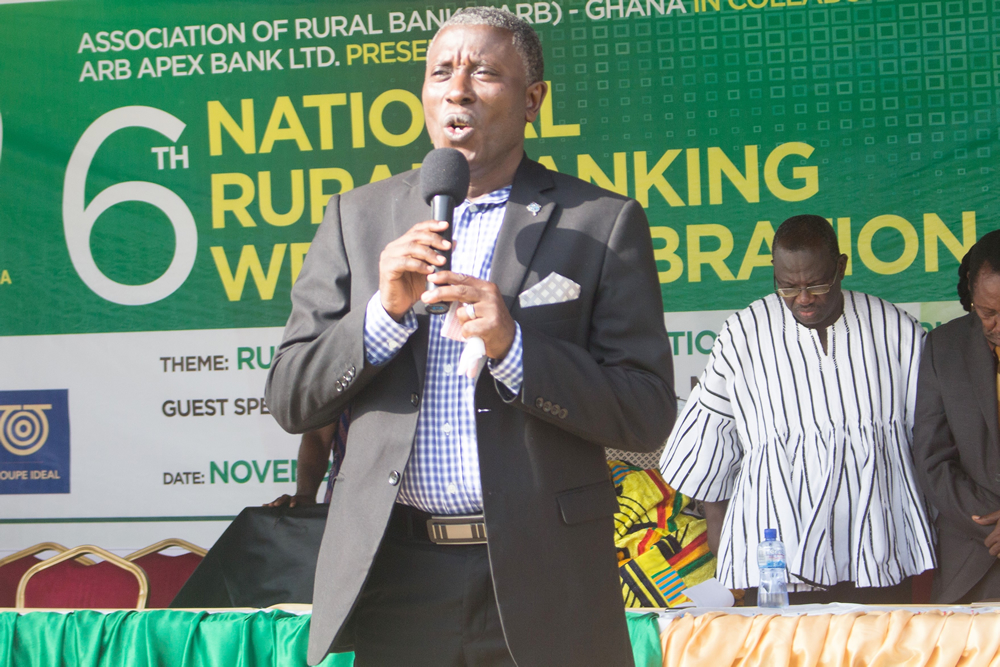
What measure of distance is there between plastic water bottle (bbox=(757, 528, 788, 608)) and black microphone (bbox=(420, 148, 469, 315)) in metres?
2.00

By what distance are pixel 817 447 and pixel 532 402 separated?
2.08 metres

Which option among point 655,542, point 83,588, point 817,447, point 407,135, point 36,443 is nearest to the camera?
point 817,447

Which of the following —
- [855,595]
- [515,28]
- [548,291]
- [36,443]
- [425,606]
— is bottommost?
[855,595]

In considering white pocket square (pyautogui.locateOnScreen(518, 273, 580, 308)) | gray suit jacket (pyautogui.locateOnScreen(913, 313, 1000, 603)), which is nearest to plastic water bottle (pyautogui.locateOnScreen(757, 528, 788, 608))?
gray suit jacket (pyautogui.locateOnScreen(913, 313, 1000, 603))

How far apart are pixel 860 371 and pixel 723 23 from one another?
150 centimetres

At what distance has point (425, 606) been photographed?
4.77ft

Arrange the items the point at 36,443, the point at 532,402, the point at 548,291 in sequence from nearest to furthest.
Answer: the point at 532,402
the point at 548,291
the point at 36,443

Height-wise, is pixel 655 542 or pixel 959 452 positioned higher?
pixel 959 452

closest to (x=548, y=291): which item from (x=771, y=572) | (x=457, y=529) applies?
(x=457, y=529)

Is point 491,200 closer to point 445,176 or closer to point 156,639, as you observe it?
point 445,176

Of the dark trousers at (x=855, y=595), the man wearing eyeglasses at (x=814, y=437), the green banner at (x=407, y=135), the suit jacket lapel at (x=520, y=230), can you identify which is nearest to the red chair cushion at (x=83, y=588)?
the green banner at (x=407, y=135)

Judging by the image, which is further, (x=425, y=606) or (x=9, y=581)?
(x=9, y=581)

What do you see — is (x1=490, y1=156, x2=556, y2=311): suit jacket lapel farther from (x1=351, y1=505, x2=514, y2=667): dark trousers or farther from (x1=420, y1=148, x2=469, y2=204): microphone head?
(x1=351, y1=505, x2=514, y2=667): dark trousers

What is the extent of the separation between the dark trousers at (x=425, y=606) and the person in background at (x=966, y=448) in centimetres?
203
